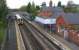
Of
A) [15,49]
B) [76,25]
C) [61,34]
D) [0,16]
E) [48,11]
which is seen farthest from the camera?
[48,11]

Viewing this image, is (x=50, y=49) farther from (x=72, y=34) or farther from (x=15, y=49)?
(x=72, y=34)

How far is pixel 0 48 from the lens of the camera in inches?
1086

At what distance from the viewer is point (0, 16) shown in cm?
6147

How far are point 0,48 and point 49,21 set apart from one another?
3820 centimetres

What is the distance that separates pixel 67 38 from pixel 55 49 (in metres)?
12.1

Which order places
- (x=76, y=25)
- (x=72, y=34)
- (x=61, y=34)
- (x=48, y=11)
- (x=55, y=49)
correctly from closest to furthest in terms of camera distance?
(x=55, y=49) → (x=72, y=34) → (x=61, y=34) → (x=76, y=25) → (x=48, y=11)

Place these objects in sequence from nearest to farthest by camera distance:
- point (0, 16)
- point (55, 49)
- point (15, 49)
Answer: point (15, 49)
point (55, 49)
point (0, 16)

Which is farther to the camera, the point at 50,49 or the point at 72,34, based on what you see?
the point at 72,34

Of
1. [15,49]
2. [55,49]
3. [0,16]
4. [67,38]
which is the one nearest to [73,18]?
[67,38]

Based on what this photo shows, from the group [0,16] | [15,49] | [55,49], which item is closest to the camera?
[15,49]

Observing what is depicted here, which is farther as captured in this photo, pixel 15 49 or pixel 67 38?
pixel 67 38

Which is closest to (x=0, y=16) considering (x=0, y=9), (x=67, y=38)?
(x=0, y=9)

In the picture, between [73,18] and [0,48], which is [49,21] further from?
[0,48]

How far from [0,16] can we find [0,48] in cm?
3455
